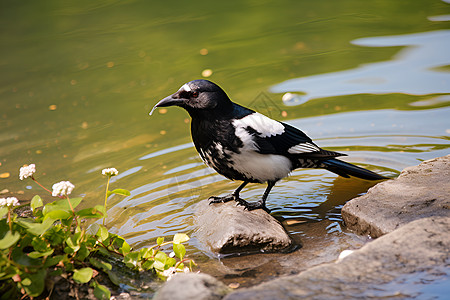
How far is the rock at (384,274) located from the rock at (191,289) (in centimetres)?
12

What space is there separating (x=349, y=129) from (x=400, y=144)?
0.60 m

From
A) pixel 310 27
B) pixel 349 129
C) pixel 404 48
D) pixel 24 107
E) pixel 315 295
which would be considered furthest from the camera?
pixel 310 27

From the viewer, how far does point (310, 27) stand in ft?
28.3

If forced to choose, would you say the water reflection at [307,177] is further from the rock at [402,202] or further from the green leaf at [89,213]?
the green leaf at [89,213]

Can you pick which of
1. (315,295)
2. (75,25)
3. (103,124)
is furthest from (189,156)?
(75,25)

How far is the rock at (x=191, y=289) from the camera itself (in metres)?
2.35

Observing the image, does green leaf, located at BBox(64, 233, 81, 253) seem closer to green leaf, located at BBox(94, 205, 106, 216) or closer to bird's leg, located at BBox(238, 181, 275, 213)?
green leaf, located at BBox(94, 205, 106, 216)

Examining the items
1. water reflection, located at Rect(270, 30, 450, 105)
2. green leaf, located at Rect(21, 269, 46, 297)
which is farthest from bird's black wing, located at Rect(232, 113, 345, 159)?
water reflection, located at Rect(270, 30, 450, 105)

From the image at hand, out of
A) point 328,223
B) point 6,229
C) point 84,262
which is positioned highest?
point 6,229

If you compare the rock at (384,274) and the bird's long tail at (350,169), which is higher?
the rock at (384,274)

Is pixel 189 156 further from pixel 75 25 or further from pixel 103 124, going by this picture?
pixel 75 25

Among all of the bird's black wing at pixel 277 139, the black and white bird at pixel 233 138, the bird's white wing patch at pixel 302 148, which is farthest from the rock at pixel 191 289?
the bird's white wing patch at pixel 302 148

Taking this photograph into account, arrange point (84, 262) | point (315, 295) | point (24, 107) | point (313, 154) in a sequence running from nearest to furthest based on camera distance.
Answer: point (315, 295), point (84, 262), point (313, 154), point (24, 107)

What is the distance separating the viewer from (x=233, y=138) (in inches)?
152
